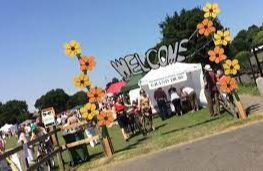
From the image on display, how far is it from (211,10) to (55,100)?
531ft

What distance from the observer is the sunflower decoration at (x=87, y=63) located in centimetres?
1698

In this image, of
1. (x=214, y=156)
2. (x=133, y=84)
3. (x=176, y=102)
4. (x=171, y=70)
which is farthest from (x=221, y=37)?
(x=133, y=84)

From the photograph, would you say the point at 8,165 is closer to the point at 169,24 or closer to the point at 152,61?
the point at 152,61

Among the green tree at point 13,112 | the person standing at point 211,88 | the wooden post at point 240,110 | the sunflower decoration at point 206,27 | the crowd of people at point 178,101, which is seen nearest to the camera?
the wooden post at point 240,110

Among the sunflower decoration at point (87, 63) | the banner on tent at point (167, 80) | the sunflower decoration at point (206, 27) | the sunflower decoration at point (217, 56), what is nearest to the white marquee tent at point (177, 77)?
the banner on tent at point (167, 80)

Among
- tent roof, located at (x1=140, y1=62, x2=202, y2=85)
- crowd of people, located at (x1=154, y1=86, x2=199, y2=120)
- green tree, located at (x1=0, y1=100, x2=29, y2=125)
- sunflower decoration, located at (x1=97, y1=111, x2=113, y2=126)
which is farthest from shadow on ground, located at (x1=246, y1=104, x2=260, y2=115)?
green tree, located at (x1=0, y1=100, x2=29, y2=125)

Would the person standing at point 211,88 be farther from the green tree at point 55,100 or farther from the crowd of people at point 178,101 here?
the green tree at point 55,100

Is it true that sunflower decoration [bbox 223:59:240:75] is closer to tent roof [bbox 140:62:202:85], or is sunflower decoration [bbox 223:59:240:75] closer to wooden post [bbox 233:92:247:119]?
wooden post [bbox 233:92:247:119]

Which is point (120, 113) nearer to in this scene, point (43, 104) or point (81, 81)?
point (81, 81)

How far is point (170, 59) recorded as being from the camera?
2788 centimetres

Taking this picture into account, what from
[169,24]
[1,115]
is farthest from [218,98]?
[1,115]

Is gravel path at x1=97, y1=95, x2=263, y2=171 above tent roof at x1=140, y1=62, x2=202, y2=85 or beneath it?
beneath

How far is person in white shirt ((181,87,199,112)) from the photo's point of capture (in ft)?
84.9

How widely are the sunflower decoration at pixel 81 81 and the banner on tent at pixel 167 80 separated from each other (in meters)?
11.4
